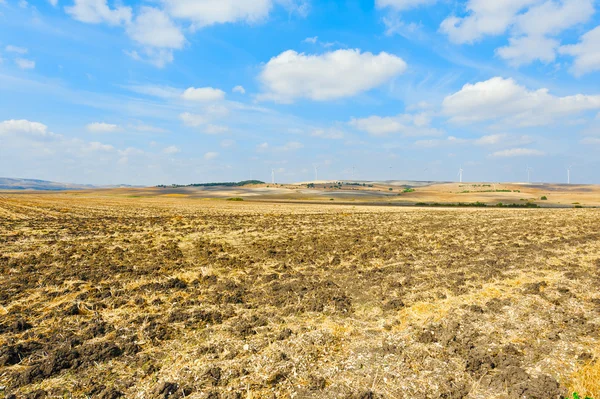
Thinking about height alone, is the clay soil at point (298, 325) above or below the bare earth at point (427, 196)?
below

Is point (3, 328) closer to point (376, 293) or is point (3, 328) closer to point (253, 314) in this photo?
point (253, 314)

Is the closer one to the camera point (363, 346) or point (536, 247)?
point (363, 346)

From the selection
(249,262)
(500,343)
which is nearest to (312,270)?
(249,262)

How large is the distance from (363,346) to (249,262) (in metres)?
9.93

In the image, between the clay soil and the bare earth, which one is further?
the bare earth

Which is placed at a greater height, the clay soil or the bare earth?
the bare earth

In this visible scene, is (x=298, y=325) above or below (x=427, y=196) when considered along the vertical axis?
below

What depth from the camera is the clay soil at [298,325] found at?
609cm

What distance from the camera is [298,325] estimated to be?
8.79 meters

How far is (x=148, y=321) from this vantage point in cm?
889

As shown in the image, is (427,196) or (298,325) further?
(427,196)

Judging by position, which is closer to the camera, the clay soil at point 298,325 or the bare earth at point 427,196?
the clay soil at point 298,325

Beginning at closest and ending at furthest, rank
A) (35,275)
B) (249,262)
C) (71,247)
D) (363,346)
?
(363,346) → (35,275) → (249,262) → (71,247)

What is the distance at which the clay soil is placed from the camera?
6094 mm
